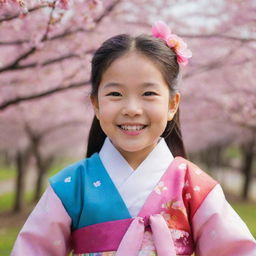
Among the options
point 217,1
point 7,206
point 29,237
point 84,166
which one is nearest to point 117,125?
point 84,166

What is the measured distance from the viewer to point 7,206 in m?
18.4

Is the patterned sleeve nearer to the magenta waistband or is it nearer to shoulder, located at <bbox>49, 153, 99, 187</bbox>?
the magenta waistband

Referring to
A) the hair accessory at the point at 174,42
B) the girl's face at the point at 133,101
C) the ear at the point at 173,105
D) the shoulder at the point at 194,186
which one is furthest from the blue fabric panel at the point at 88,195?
the hair accessory at the point at 174,42

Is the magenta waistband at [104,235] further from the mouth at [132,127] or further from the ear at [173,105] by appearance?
the ear at [173,105]

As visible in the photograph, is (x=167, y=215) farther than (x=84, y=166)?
No

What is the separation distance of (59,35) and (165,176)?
3.40 m

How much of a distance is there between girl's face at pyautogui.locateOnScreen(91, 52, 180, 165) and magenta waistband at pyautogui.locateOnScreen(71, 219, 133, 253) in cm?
35

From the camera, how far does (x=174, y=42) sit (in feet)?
8.34

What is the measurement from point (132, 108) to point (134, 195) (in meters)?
0.41

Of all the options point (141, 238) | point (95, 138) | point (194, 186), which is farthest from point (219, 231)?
point (95, 138)

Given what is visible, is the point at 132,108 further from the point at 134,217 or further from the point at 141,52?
the point at 134,217

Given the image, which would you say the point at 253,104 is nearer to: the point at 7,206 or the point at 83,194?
the point at 83,194

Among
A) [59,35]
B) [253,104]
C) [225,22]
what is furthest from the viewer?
[253,104]

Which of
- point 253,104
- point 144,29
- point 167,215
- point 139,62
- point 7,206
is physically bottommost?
point 7,206
